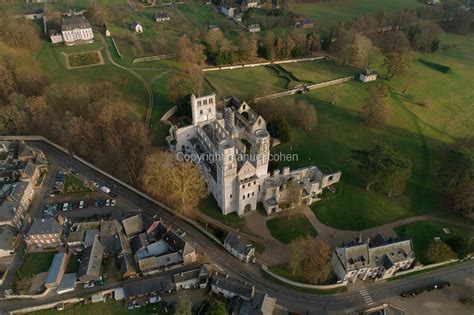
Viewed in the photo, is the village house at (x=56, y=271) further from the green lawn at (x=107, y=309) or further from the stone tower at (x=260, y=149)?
the stone tower at (x=260, y=149)

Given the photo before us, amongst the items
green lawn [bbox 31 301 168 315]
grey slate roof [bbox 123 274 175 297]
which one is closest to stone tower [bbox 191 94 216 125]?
grey slate roof [bbox 123 274 175 297]

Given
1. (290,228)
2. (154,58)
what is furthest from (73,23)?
(290,228)

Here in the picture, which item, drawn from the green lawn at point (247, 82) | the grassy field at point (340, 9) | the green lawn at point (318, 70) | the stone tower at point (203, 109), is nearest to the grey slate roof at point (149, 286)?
the stone tower at point (203, 109)

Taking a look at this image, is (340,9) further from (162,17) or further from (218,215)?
(218,215)

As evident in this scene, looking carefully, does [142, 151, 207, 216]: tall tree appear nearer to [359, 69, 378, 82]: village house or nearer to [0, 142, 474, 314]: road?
[0, 142, 474, 314]: road

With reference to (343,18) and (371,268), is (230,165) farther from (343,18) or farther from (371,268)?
(343,18)

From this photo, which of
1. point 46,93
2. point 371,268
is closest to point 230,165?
point 371,268
